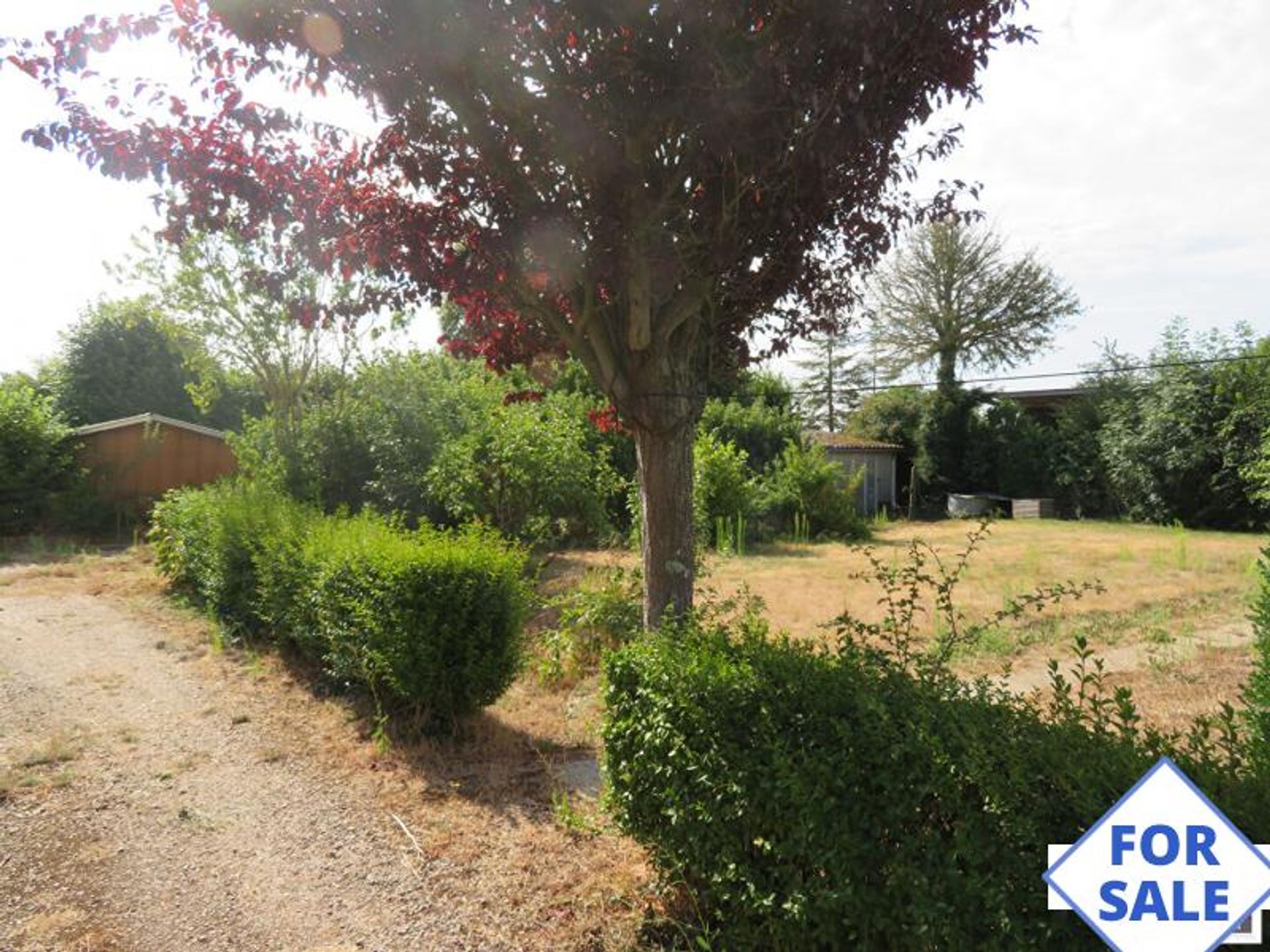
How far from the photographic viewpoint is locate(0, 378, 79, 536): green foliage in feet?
52.0

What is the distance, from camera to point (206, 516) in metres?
8.68

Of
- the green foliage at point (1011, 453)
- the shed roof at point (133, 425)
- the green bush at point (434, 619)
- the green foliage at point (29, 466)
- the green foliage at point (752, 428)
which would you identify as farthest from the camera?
the green foliage at point (1011, 453)

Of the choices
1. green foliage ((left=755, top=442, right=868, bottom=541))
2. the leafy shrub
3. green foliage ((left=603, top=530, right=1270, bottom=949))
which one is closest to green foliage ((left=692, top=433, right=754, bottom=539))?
green foliage ((left=755, top=442, right=868, bottom=541))

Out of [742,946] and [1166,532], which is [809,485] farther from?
[742,946]

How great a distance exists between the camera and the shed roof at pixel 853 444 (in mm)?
25370

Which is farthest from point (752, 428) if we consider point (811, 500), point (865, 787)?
point (865, 787)

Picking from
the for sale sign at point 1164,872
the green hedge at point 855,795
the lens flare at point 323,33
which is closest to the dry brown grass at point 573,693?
the green hedge at point 855,795

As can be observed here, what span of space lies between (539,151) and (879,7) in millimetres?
1439

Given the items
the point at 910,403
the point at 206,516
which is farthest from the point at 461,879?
the point at 910,403

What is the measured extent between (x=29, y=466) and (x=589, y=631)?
51.5 feet

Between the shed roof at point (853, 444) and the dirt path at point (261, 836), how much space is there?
21048 millimetres

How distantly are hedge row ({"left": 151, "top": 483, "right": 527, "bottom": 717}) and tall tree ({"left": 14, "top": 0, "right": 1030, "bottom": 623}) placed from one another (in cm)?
126

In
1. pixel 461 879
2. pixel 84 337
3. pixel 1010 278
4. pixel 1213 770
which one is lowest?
pixel 461 879

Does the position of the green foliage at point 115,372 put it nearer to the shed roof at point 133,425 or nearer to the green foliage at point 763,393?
the shed roof at point 133,425
